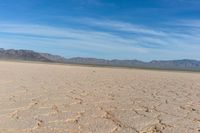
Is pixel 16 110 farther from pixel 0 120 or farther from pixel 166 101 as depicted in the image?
pixel 166 101

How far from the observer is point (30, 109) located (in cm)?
454

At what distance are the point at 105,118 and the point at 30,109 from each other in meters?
1.14

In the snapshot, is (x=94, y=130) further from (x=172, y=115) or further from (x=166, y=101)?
(x=166, y=101)

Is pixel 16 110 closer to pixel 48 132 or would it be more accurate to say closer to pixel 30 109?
pixel 30 109

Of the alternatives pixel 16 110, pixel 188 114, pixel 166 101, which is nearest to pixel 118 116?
pixel 188 114

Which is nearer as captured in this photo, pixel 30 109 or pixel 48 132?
pixel 48 132

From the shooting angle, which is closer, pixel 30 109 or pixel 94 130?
pixel 94 130

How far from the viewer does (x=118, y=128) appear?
363cm

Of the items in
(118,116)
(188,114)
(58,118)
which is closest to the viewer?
(58,118)

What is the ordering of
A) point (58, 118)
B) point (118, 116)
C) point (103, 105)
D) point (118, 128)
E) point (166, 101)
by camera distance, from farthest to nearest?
point (166, 101) → point (103, 105) → point (118, 116) → point (58, 118) → point (118, 128)

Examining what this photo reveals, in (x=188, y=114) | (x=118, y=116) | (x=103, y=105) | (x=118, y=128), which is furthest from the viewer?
(x=103, y=105)

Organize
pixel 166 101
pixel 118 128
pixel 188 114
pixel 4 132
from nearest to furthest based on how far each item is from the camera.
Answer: pixel 4 132 < pixel 118 128 < pixel 188 114 < pixel 166 101

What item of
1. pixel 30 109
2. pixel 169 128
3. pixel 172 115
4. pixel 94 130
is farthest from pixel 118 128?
pixel 30 109

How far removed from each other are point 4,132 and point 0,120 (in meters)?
0.50
